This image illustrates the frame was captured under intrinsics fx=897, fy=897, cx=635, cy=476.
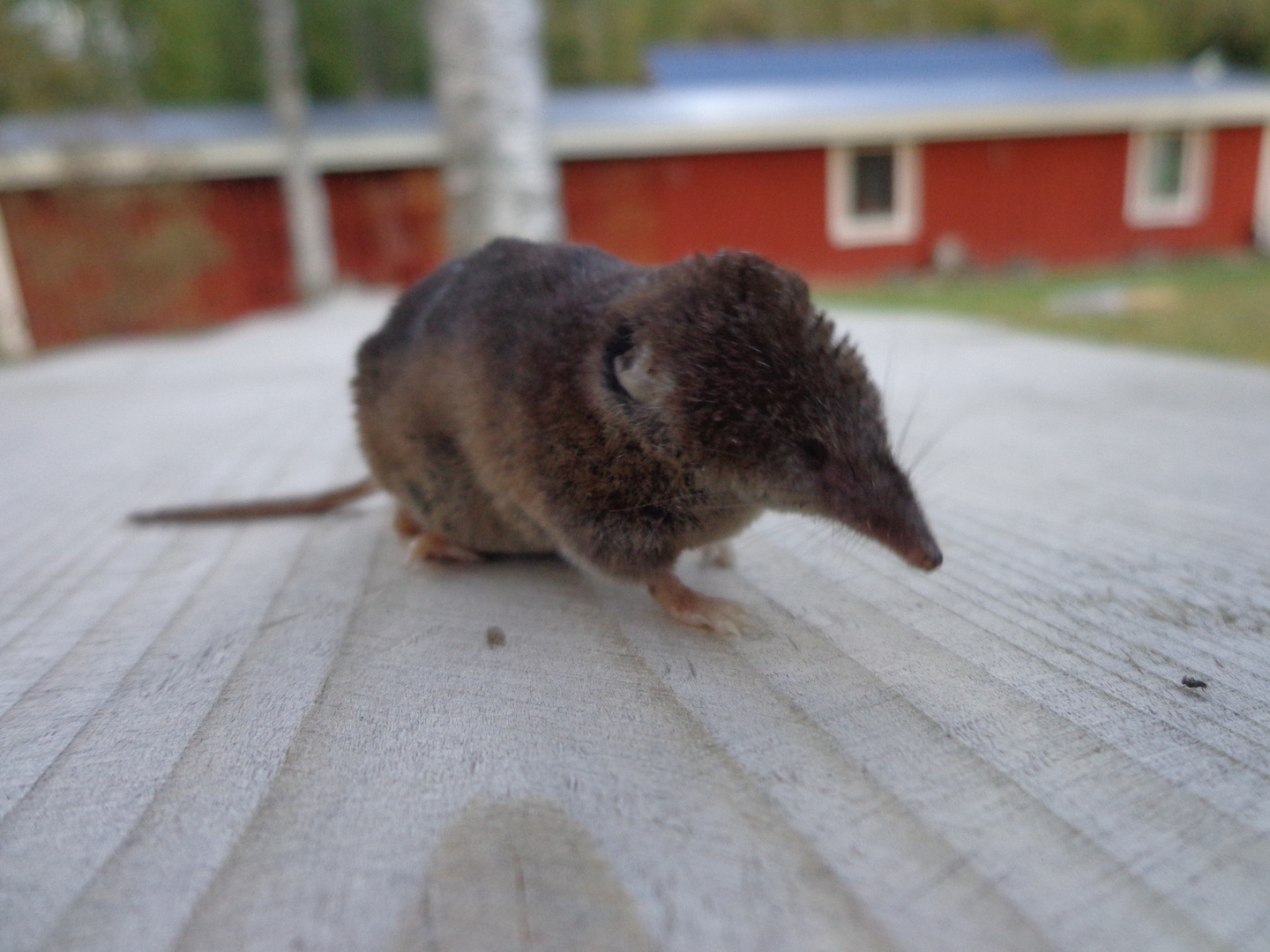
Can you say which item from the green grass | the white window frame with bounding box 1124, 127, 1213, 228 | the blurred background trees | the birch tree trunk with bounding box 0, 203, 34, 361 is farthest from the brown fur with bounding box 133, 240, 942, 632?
the white window frame with bounding box 1124, 127, 1213, 228

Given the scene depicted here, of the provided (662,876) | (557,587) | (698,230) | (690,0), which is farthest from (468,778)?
(690,0)

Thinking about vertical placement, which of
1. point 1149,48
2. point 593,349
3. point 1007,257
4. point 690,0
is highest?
point 690,0

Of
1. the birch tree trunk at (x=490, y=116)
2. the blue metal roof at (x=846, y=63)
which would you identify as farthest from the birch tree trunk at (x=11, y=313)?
the blue metal roof at (x=846, y=63)

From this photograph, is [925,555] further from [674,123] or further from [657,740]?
[674,123]

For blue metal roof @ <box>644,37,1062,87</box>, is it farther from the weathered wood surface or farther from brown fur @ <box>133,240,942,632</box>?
the weathered wood surface

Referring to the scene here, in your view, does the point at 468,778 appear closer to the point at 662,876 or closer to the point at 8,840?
the point at 662,876

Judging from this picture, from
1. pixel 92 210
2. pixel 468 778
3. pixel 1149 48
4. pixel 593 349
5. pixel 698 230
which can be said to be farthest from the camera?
pixel 1149 48
